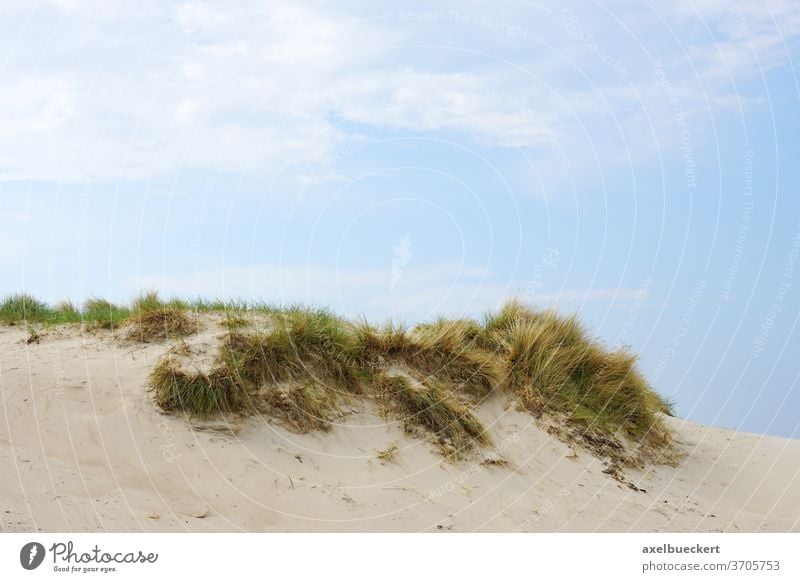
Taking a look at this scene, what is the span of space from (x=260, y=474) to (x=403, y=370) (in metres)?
2.64

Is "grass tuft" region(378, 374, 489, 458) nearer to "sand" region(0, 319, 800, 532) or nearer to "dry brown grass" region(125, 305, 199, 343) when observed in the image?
"sand" region(0, 319, 800, 532)

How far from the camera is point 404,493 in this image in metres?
8.16

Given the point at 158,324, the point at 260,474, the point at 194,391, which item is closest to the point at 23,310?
the point at 158,324

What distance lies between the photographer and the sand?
7.05 m

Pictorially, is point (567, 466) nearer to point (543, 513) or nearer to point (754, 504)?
point (543, 513)

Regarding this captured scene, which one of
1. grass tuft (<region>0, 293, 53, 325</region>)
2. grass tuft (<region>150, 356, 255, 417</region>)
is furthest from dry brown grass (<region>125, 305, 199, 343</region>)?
grass tuft (<region>0, 293, 53, 325</region>)

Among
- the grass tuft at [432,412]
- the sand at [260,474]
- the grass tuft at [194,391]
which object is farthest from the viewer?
the grass tuft at [432,412]

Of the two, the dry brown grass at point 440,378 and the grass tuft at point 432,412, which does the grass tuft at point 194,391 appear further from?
the grass tuft at point 432,412

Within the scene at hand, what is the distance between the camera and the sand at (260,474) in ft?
23.1

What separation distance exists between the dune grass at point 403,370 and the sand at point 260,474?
250mm

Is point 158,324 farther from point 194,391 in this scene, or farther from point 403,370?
point 403,370

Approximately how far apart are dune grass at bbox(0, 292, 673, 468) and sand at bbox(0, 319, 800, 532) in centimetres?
25

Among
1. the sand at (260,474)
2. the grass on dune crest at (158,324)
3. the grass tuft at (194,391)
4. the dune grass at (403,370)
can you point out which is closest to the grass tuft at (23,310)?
the dune grass at (403,370)

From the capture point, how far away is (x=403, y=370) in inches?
390
